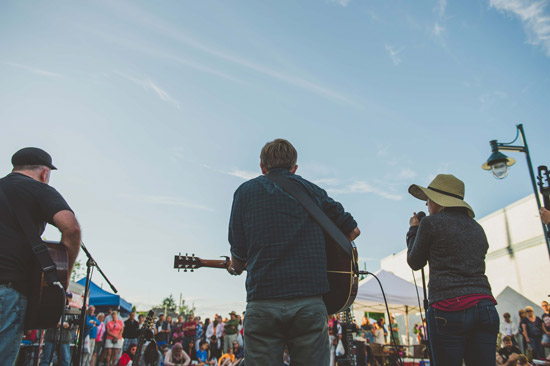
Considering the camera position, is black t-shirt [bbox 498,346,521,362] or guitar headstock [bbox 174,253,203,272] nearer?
guitar headstock [bbox 174,253,203,272]

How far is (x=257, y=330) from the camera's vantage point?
1957 mm

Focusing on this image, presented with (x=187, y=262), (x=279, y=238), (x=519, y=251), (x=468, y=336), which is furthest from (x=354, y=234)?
(x=519, y=251)

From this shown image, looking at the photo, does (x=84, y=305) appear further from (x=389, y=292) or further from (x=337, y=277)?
(x=389, y=292)

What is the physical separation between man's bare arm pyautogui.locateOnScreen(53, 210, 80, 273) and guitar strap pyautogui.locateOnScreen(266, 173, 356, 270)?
1.30 metres

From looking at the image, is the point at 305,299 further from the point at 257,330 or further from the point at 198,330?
the point at 198,330

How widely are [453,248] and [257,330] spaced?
64.2 inches

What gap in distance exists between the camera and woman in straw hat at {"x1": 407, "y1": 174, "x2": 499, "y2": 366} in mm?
2627

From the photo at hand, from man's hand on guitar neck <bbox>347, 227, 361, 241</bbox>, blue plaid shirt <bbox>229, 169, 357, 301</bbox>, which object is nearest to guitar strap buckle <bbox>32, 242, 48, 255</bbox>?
blue plaid shirt <bbox>229, 169, 357, 301</bbox>

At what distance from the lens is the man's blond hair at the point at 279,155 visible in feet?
8.16

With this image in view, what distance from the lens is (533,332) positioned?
36.1 ft

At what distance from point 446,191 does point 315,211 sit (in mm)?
1503

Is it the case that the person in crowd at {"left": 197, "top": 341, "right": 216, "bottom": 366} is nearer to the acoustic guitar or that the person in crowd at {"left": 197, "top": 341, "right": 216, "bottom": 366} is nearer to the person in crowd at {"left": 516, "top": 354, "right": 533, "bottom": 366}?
the person in crowd at {"left": 516, "top": 354, "right": 533, "bottom": 366}

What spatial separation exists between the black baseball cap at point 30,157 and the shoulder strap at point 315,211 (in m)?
1.63

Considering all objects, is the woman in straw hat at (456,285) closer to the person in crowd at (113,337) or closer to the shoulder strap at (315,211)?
the shoulder strap at (315,211)
